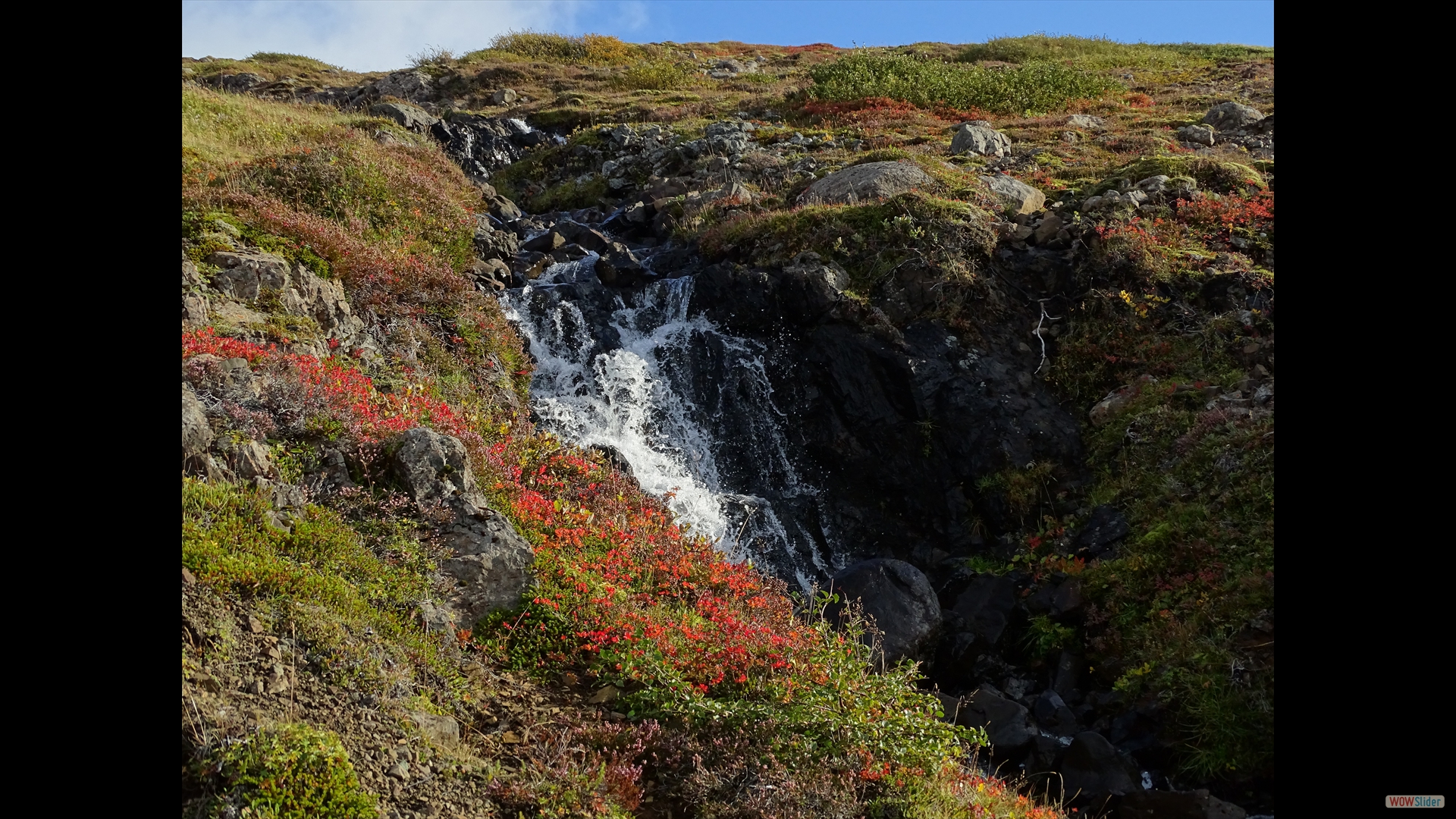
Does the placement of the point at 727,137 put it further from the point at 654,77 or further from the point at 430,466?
the point at 430,466

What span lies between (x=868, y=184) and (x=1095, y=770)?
524 inches

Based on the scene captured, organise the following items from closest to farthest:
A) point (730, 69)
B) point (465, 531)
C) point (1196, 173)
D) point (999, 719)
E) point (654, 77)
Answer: point (465, 531) < point (999, 719) < point (1196, 173) < point (654, 77) < point (730, 69)

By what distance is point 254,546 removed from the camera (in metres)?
6.07

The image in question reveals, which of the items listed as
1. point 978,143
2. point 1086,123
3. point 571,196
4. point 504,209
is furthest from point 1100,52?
point 504,209

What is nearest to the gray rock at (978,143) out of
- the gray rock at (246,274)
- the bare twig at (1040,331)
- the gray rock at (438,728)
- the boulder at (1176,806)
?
the bare twig at (1040,331)

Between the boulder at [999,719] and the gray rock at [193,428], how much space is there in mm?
7358

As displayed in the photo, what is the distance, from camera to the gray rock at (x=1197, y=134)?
A: 2283cm

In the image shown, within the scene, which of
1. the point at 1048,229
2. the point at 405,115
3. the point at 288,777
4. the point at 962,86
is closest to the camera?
the point at 288,777

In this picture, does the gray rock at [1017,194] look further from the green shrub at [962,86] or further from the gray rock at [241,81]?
the gray rock at [241,81]

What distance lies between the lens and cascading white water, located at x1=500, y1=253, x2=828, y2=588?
515 inches

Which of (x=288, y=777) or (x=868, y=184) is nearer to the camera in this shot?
(x=288, y=777)

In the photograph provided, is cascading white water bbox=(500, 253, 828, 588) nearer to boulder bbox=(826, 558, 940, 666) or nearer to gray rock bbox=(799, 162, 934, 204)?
boulder bbox=(826, 558, 940, 666)

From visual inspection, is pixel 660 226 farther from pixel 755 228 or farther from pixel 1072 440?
pixel 1072 440

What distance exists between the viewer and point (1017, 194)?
60.0 ft
